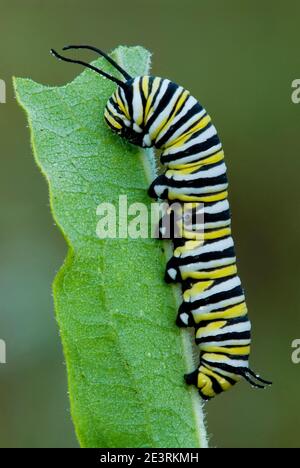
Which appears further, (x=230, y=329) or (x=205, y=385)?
(x=230, y=329)

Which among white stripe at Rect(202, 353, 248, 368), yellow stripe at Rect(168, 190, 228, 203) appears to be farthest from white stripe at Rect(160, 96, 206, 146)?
white stripe at Rect(202, 353, 248, 368)

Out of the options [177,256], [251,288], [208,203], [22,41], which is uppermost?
[22,41]

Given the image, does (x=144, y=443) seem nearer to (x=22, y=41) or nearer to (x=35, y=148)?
(x=35, y=148)

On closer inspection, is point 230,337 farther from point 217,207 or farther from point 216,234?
point 217,207

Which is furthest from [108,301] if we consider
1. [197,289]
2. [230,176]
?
[230,176]

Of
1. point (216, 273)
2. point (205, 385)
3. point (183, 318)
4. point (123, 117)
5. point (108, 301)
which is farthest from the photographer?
point (216, 273)

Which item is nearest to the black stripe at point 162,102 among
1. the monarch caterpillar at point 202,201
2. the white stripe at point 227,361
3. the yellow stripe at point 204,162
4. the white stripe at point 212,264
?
the monarch caterpillar at point 202,201

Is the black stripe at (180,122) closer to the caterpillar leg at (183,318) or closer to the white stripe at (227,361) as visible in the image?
the caterpillar leg at (183,318)
